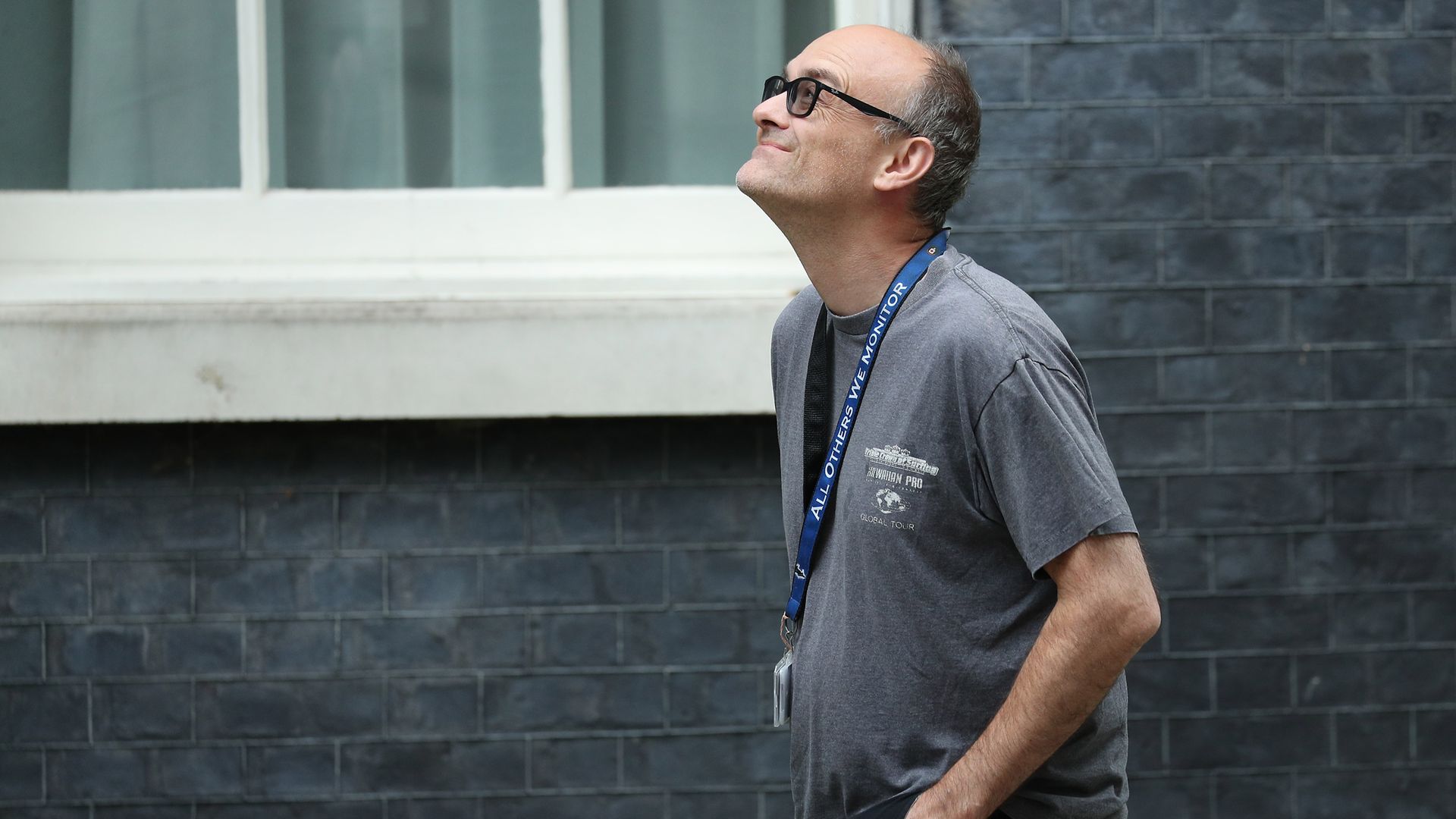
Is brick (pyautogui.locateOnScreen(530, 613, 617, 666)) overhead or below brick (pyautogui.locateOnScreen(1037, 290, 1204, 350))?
below

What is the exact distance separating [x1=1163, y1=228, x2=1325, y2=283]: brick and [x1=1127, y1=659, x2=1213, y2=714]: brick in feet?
3.50

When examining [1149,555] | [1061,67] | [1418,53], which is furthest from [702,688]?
[1418,53]

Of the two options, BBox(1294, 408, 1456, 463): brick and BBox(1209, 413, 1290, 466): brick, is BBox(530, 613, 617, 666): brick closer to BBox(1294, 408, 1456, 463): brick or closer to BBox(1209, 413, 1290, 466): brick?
BBox(1209, 413, 1290, 466): brick

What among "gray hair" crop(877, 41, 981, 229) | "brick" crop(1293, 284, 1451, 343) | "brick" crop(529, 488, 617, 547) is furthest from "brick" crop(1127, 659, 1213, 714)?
"gray hair" crop(877, 41, 981, 229)

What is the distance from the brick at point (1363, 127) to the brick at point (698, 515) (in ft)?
Result: 5.98

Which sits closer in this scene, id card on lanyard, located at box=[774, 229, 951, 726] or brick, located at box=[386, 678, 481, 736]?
id card on lanyard, located at box=[774, 229, 951, 726]

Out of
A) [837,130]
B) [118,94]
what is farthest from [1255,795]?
[118,94]

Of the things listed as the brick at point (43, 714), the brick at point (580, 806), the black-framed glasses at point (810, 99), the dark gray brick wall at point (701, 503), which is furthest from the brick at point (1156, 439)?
the brick at point (43, 714)

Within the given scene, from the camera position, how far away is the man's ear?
193 cm

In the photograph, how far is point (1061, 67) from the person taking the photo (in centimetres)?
358

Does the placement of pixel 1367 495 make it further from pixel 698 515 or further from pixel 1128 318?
pixel 698 515

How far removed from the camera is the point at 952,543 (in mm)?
1768

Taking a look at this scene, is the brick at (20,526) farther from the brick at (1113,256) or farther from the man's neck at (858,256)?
the brick at (1113,256)

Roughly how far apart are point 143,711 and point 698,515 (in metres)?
1.61
